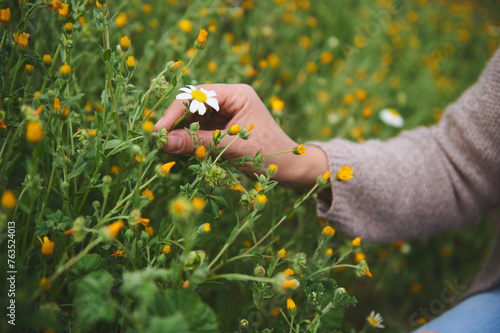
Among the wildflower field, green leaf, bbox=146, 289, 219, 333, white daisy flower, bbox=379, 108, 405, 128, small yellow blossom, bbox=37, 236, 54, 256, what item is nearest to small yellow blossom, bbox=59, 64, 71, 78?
the wildflower field

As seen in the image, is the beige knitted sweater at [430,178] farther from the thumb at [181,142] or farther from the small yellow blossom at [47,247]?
the small yellow blossom at [47,247]

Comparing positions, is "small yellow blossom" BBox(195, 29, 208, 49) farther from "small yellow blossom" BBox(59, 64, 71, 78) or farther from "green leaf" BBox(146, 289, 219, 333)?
"green leaf" BBox(146, 289, 219, 333)

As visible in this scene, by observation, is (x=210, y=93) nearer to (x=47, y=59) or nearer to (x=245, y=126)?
(x=245, y=126)

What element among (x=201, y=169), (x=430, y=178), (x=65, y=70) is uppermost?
(x=65, y=70)

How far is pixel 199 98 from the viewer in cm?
66

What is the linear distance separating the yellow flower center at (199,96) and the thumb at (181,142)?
68mm

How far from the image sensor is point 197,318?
0.48m

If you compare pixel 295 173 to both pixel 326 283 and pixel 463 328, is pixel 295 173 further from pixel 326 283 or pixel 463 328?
pixel 463 328

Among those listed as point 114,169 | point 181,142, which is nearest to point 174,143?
point 181,142

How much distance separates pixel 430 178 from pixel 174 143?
748mm

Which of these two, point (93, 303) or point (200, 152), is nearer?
point (93, 303)

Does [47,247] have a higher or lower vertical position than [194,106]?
lower

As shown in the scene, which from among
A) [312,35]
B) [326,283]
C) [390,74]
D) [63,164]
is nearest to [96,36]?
[63,164]

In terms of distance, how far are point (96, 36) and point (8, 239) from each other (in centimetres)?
59
